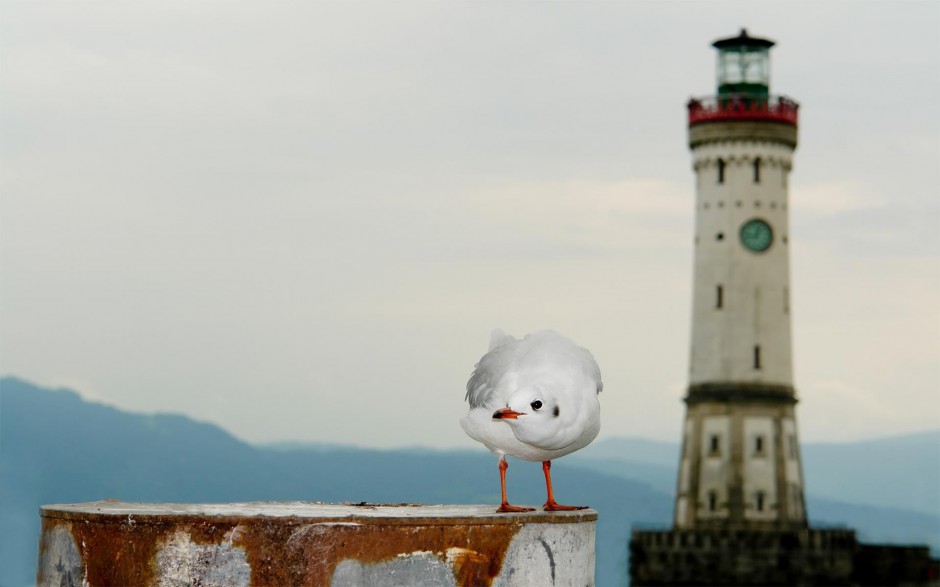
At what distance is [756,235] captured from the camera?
74.4m

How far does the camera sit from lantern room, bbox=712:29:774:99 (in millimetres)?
76750

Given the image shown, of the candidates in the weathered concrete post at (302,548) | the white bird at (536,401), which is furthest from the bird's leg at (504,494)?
the weathered concrete post at (302,548)

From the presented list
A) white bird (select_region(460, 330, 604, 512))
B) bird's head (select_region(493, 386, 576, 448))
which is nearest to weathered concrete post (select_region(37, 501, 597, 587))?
white bird (select_region(460, 330, 604, 512))

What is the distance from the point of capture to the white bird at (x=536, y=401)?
12.3m

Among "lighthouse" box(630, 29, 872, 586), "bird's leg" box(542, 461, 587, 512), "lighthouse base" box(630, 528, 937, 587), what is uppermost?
"lighthouse" box(630, 29, 872, 586)

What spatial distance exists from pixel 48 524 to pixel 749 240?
212 ft

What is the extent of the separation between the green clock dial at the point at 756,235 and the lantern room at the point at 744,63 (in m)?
6.20

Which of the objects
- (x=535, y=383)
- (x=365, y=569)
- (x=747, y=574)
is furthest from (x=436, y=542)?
(x=747, y=574)

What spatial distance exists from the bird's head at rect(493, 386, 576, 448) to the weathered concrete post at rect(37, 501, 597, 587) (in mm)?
1234

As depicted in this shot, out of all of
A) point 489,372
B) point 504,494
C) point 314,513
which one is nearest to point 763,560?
point 489,372

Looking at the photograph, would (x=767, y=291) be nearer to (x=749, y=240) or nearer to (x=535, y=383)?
(x=749, y=240)

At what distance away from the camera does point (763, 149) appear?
74.4 metres

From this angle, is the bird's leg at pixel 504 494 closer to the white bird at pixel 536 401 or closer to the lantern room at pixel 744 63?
the white bird at pixel 536 401

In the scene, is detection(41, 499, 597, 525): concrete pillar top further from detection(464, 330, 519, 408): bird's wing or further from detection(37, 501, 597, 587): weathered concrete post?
detection(464, 330, 519, 408): bird's wing
